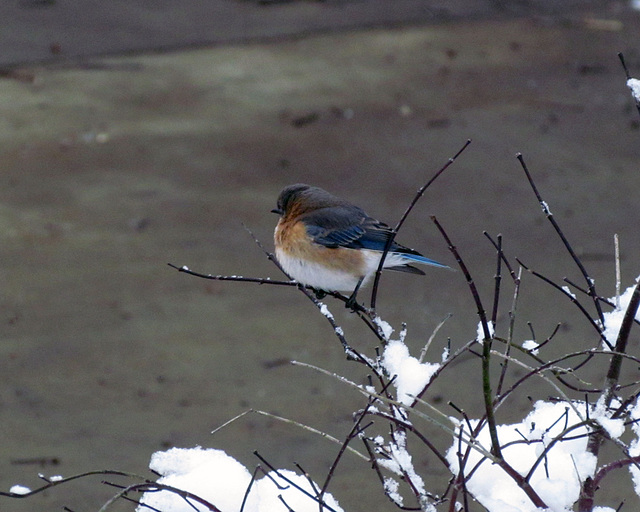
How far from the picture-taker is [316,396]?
→ 5965mm

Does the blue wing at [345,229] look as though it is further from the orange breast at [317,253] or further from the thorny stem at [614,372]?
the thorny stem at [614,372]

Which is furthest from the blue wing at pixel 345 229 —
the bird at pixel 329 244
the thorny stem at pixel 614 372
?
the thorny stem at pixel 614 372

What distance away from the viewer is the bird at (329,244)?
12.0 feet

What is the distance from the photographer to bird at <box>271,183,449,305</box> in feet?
12.0

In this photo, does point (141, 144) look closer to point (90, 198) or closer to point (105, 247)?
point (90, 198)

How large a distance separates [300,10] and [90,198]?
460cm

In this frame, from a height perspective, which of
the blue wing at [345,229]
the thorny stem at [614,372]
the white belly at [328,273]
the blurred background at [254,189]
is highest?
the blurred background at [254,189]

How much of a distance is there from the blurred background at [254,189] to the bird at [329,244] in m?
1.87

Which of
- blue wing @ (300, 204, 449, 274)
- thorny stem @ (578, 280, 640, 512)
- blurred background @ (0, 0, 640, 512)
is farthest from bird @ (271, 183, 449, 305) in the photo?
blurred background @ (0, 0, 640, 512)

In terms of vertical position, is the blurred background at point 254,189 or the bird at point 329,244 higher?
the blurred background at point 254,189

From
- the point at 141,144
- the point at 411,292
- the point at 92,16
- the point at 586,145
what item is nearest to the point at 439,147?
the point at 586,145

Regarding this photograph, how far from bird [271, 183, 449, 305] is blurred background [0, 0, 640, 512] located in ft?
6.14

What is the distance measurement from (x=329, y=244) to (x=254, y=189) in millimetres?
4599

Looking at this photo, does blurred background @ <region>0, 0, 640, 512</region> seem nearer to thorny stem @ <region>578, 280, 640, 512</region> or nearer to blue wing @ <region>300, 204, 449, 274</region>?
blue wing @ <region>300, 204, 449, 274</region>
